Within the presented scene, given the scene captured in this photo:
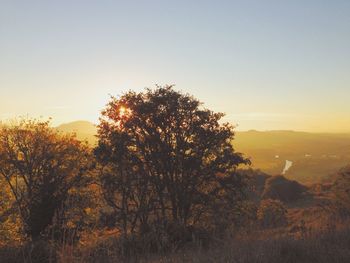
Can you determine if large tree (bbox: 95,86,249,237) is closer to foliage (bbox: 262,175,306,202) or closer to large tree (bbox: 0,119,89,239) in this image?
large tree (bbox: 0,119,89,239)

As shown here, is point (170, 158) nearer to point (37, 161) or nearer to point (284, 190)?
point (37, 161)

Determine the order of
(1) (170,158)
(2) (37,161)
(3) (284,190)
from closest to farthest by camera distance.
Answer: (1) (170,158) → (2) (37,161) → (3) (284,190)

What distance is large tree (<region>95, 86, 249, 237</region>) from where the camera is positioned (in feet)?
127

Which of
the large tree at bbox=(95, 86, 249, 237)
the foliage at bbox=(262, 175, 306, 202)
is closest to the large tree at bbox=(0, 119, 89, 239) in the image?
the large tree at bbox=(95, 86, 249, 237)

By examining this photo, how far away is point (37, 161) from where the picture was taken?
44.2m

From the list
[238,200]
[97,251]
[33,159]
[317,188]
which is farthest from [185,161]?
[317,188]

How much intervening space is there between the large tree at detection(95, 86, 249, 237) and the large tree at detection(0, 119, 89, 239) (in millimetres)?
6171

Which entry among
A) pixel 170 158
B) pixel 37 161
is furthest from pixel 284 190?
pixel 37 161

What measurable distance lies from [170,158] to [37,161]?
1559 cm

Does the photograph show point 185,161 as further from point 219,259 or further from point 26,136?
point 219,259

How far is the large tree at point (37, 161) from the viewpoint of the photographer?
42.8 meters

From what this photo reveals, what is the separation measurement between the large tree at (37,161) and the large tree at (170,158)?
6.17 metres

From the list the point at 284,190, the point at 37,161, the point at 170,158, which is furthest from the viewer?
the point at 284,190

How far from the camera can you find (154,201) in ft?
128
